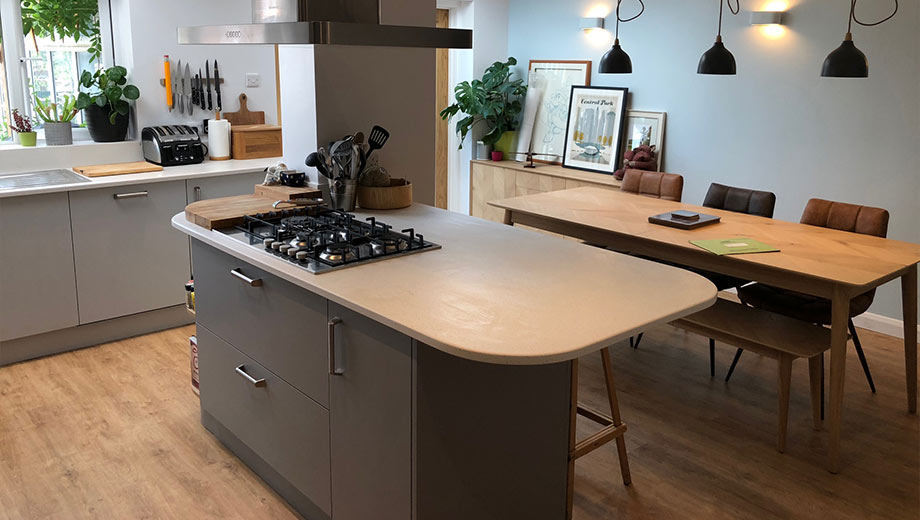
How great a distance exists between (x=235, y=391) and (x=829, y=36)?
4106 mm

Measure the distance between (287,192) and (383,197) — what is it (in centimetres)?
42

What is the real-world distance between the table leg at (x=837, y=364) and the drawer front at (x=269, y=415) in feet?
6.65

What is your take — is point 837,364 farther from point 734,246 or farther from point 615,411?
point 615,411

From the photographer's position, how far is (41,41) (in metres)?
4.60

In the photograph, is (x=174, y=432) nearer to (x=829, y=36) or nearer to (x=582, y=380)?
(x=582, y=380)

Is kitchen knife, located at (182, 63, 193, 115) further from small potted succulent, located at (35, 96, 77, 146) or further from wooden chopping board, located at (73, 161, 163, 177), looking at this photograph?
small potted succulent, located at (35, 96, 77, 146)

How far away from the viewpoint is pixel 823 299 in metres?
3.62

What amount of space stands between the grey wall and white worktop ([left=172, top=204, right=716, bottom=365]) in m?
2.76

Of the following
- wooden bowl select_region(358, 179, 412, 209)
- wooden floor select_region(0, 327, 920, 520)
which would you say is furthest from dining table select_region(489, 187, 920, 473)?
wooden bowl select_region(358, 179, 412, 209)

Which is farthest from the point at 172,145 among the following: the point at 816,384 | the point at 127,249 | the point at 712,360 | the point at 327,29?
the point at 816,384

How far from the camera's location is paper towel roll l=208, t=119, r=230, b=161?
16.0 ft

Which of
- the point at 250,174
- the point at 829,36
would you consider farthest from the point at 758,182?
the point at 250,174

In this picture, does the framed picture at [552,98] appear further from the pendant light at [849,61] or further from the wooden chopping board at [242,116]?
the pendant light at [849,61]

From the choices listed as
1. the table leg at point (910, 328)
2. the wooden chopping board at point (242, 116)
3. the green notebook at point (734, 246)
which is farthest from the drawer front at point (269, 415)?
the table leg at point (910, 328)
